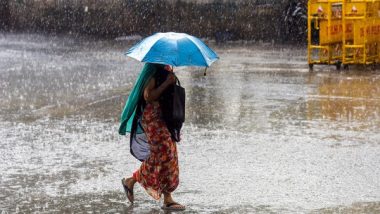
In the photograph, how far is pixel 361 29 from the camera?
56.4 ft

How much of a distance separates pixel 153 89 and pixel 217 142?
2881 mm

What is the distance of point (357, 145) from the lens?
9.02 m

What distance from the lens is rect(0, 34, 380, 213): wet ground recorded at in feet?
22.4

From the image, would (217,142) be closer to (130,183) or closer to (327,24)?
(130,183)

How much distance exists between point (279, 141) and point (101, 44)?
16.1 m

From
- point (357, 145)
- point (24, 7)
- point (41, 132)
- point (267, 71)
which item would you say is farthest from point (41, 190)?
point (24, 7)

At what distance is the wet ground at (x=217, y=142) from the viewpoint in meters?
6.84

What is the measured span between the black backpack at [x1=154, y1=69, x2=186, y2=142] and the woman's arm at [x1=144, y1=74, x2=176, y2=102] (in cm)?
4

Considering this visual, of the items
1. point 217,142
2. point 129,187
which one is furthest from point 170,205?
point 217,142

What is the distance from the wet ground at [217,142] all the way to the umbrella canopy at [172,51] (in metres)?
1.19

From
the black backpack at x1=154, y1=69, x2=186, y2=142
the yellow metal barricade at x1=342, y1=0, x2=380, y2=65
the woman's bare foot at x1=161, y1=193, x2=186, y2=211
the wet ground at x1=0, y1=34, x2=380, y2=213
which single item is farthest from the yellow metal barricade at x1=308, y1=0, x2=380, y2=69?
the woman's bare foot at x1=161, y1=193, x2=186, y2=211

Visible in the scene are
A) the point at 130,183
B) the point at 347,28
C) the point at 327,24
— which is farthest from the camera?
the point at 347,28

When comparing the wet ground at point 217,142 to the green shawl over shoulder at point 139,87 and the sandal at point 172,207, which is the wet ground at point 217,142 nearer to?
the sandal at point 172,207

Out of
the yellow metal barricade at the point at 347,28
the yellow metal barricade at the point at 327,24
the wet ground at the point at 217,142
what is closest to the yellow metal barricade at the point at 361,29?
the yellow metal barricade at the point at 347,28
